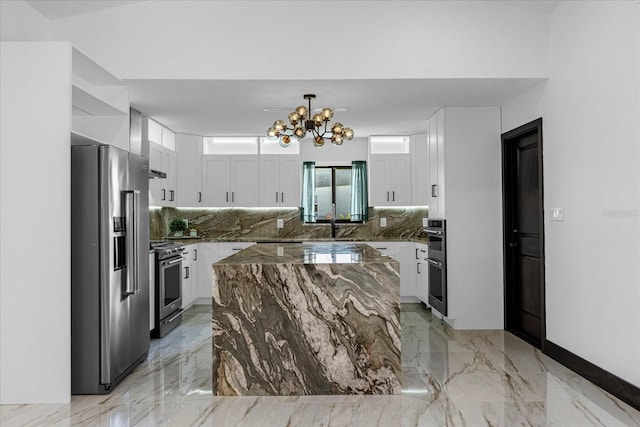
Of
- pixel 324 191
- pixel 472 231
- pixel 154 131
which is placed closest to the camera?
pixel 472 231

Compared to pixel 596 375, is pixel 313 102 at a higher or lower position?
higher

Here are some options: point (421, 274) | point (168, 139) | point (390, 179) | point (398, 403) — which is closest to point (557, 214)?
point (398, 403)

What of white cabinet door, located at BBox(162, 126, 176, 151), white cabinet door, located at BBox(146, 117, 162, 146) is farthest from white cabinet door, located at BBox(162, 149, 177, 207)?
white cabinet door, located at BBox(146, 117, 162, 146)

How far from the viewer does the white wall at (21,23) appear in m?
3.78

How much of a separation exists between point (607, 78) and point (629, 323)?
5.57ft

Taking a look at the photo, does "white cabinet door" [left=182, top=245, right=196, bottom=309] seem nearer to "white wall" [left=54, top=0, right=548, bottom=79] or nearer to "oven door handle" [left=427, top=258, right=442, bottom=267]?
"white wall" [left=54, top=0, right=548, bottom=79]

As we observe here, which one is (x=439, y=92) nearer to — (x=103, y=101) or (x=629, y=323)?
(x=629, y=323)

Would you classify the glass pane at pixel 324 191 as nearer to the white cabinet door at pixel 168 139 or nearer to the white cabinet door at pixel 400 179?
the white cabinet door at pixel 400 179

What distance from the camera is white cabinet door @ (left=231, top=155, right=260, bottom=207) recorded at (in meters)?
7.33

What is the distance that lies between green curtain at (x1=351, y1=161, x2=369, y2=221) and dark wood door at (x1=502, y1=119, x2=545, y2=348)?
261 cm

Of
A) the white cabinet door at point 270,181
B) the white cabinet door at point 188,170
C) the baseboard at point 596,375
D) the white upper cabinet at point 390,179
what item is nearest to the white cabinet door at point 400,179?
the white upper cabinet at point 390,179

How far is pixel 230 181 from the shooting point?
7328 mm

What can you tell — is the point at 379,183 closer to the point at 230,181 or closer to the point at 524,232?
the point at 230,181

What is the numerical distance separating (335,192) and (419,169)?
1.34 metres
